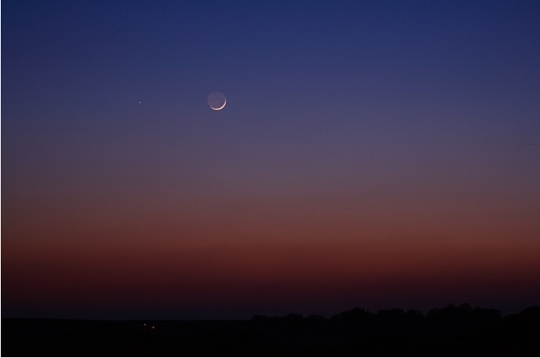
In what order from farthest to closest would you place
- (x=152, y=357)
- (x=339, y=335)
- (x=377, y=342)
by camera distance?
(x=339, y=335), (x=152, y=357), (x=377, y=342)

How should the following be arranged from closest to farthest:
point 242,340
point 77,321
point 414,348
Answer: point 414,348, point 242,340, point 77,321

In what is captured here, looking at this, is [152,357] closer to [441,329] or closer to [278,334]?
[278,334]

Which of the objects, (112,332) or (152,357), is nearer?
(152,357)

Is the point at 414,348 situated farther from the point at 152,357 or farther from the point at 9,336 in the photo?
the point at 9,336

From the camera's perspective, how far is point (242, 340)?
39.0 meters

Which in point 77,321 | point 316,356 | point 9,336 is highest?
point 77,321

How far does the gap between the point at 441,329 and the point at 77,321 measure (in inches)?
1390

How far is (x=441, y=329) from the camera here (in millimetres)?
60031

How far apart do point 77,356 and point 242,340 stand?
9661mm

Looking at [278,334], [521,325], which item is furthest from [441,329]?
[521,325]

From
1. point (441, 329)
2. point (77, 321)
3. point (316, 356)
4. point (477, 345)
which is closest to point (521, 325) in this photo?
point (477, 345)

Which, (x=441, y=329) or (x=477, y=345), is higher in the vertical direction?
(x=441, y=329)

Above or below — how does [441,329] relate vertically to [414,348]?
above

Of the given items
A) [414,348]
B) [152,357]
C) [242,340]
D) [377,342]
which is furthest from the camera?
[242,340]
